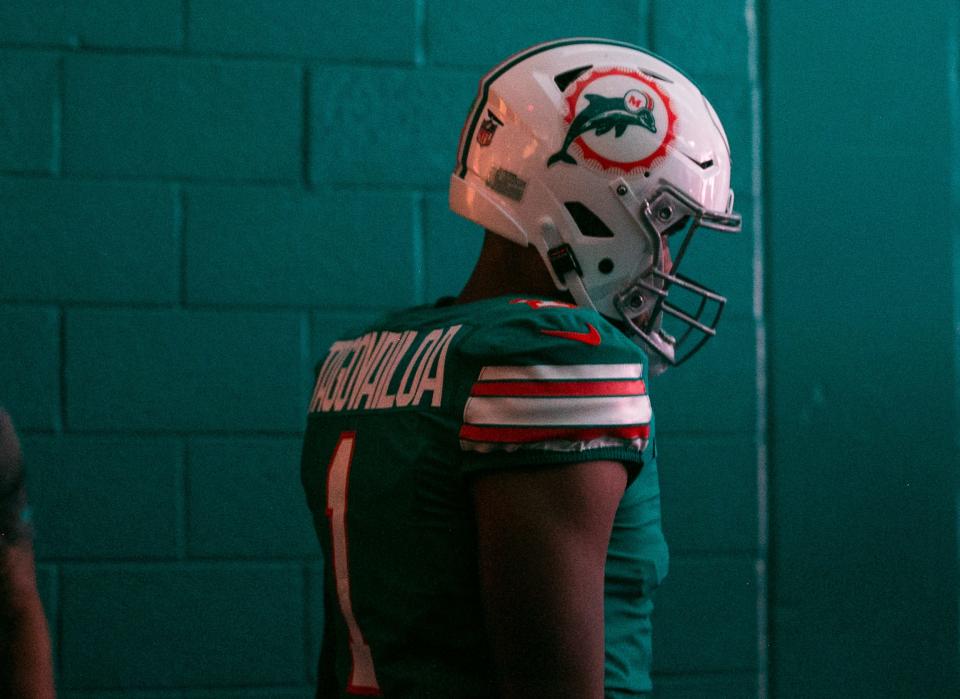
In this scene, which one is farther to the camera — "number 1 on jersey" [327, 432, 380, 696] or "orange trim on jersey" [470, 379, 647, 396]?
"number 1 on jersey" [327, 432, 380, 696]

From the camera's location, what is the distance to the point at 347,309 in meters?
1.94

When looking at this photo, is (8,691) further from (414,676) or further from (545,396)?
(545,396)

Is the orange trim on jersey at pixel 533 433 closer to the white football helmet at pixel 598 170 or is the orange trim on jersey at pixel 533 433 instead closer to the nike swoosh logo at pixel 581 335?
the nike swoosh logo at pixel 581 335

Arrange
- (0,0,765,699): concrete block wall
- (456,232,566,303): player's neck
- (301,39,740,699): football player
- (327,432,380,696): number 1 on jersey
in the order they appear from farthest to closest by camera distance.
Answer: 1. (0,0,765,699): concrete block wall
2. (456,232,566,303): player's neck
3. (327,432,380,696): number 1 on jersey
4. (301,39,740,699): football player

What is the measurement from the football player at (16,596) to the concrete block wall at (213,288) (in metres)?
0.74

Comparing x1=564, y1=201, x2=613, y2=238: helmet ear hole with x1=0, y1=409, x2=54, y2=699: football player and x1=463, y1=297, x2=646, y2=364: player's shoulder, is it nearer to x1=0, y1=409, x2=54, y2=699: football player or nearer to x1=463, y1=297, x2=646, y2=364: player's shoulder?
x1=463, y1=297, x2=646, y2=364: player's shoulder

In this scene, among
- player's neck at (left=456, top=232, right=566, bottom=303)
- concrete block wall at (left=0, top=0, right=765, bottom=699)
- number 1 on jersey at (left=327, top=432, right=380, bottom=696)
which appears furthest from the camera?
concrete block wall at (left=0, top=0, right=765, bottom=699)

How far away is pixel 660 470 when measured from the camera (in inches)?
79.0

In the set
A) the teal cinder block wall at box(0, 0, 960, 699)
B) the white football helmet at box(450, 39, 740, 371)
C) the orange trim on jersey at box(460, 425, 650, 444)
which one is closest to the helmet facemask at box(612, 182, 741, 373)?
the white football helmet at box(450, 39, 740, 371)

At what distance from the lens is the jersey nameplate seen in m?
0.98

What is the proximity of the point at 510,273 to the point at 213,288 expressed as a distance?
842 mm

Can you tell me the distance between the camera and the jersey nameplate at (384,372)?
38.7 inches

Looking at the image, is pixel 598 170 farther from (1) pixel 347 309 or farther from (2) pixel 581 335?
(1) pixel 347 309

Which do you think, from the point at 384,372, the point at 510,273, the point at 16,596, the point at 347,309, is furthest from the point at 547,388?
the point at 347,309
